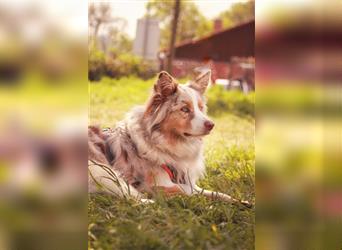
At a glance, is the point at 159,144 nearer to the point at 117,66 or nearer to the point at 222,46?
the point at 117,66

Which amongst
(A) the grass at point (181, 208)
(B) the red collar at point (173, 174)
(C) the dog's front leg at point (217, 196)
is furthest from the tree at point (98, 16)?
(C) the dog's front leg at point (217, 196)

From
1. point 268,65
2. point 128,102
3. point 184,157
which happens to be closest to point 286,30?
point 268,65

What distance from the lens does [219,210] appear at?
2152 millimetres

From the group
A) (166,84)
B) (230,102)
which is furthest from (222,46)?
(166,84)

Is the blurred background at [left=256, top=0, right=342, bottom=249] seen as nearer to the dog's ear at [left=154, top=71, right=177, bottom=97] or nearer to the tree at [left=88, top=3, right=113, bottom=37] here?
the dog's ear at [left=154, top=71, right=177, bottom=97]

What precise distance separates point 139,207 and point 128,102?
2.07 feet

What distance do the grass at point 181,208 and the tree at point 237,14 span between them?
400mm

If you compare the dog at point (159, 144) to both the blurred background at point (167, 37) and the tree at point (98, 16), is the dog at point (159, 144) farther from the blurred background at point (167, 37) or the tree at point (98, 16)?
the tree at point (98, 16)

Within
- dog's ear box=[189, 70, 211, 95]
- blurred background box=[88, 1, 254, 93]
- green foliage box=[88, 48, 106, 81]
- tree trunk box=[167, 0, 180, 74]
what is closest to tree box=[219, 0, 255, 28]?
blurred background box=[88, 1, 254, 93]

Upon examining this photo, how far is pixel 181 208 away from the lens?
6.97ft

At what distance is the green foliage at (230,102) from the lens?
9.43ft

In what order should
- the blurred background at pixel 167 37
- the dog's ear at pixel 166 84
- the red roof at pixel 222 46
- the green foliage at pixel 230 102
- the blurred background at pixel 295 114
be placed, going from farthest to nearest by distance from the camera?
the green foliage at pixel 230 102, the red roof at pixel 222 46, the blurred background at pixel 167 37, the dog's ear at pixel 166 84, the blurred background at pixel 295 114

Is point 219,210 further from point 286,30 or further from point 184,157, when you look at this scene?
point 286,30

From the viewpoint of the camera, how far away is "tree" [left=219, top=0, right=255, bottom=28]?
8.17 feet
